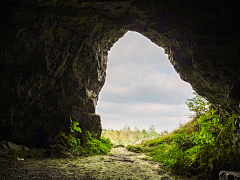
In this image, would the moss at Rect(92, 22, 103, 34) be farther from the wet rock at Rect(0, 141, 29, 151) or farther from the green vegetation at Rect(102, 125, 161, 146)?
the green vegetation at Rect(102, 125, 161, 146)

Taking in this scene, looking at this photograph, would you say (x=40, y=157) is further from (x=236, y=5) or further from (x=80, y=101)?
(x=236, y=5)

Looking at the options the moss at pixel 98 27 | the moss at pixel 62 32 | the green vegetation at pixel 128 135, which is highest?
the moss at pixel 98 27

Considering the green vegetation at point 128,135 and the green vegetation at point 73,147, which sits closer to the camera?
the green vegetation at point 73,147

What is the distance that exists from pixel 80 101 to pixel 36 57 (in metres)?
2.52

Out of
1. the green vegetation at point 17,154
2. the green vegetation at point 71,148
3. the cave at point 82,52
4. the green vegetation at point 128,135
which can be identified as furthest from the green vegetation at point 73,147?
the green vegetation at point 128,135

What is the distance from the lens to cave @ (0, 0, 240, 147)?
3.47 m

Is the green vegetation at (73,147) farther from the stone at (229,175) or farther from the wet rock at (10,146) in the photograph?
the stone at (229,175)

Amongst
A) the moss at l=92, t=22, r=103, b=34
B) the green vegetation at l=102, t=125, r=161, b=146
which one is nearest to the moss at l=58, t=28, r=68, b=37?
the moss at l=92, t=22, r=103, b=34

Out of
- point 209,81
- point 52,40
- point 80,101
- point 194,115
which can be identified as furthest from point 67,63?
point 194,115

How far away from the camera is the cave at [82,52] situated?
11.4 ft

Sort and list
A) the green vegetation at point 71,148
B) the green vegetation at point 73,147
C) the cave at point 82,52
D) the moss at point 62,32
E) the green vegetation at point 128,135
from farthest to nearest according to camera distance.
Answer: the green vegetation at point 128,135 → the moss at point 62,32 → the green vegetation at point 73,147 → the green vegetation at point 71,148 → the cave at point 82,52

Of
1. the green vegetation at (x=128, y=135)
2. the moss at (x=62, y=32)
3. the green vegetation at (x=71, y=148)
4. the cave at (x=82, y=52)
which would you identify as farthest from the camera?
the green vegetation at (x=128, y=135)

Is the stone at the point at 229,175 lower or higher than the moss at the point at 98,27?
lower

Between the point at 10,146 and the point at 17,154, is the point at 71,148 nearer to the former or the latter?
the point at 17,154
